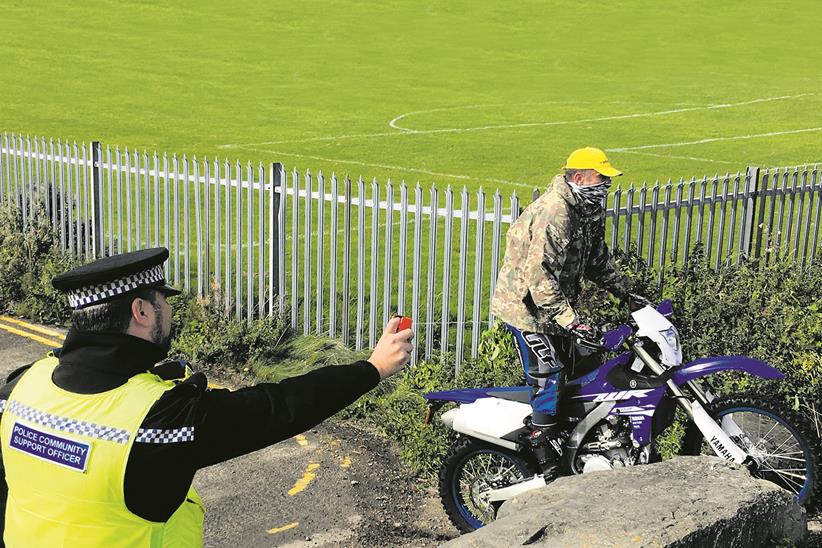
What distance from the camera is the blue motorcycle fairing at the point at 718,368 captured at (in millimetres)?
5664

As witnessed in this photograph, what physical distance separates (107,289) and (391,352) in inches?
31.0

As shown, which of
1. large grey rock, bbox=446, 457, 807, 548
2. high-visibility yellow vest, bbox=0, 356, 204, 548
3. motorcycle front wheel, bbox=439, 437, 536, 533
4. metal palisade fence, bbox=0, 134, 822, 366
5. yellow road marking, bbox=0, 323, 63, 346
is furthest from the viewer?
yellow road marking, bbox=0, 323, 63, 346

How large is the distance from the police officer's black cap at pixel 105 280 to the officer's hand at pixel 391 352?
646 millimetres

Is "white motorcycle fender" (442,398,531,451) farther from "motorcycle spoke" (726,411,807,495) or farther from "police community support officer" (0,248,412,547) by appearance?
"police community support officer" (0,248,412,547)

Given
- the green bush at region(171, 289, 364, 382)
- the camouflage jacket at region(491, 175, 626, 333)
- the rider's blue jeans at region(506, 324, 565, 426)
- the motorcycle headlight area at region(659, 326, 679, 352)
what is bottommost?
the green bush at region(171, 289, 364, 382)

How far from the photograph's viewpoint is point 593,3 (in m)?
61.5

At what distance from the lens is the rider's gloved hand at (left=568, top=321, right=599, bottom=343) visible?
18.6ft

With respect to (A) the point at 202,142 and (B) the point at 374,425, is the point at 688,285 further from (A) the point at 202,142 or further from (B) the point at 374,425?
(A) the point at 202,142

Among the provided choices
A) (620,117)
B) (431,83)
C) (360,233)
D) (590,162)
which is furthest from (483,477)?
(431,83)

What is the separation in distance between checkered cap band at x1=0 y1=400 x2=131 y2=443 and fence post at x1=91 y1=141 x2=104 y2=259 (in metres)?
9.33

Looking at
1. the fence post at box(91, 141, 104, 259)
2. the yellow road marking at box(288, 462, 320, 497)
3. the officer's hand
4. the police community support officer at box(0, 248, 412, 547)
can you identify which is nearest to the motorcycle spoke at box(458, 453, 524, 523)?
the yellow road marking at box(288, 462, 320, 497)

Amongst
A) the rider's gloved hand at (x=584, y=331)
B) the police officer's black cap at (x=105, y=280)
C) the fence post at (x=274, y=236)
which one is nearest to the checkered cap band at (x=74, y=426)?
the police officer's black cap at (x=105, y=280)

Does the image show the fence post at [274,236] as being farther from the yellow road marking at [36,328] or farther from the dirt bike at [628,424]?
the dirt bike at [628,424]

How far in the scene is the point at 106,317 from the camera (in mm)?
3035
